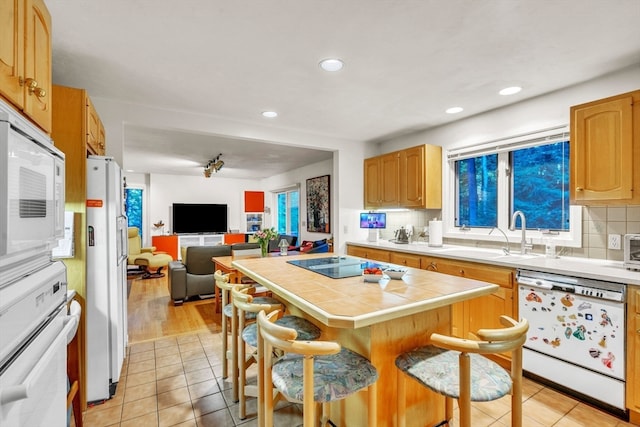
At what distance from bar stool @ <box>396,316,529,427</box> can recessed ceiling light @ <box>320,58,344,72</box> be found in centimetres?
192

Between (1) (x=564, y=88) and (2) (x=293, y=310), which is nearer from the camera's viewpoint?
(2) (x=293, y=310)

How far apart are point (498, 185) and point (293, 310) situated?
2.60 meters

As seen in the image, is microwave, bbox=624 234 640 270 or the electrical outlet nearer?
microwave, bbox=624 234 640 270

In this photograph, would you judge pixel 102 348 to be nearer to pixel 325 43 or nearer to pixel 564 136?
pixel 325 43

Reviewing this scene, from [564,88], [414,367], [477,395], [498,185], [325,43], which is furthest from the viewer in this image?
[498,185]

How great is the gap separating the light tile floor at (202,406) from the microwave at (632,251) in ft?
3.26

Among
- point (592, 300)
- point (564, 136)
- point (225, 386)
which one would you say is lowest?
point (225, 386)

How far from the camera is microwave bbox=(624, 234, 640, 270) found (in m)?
2.09

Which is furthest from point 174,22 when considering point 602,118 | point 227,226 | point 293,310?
point 227,226

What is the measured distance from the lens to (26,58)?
4.05 feet

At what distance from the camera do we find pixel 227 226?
862 cm

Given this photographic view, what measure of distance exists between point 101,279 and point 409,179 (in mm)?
3280

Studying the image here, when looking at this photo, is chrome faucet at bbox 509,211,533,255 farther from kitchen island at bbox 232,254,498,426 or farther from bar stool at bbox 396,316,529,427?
bar stool at bbox 396,316,529,427

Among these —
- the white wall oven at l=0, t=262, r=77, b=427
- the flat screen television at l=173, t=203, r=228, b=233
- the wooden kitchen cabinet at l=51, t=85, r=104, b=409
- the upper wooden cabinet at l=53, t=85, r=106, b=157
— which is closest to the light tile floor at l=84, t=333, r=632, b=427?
the wooden kitchen cabinet at l=51, t=85, r=104, b=409
